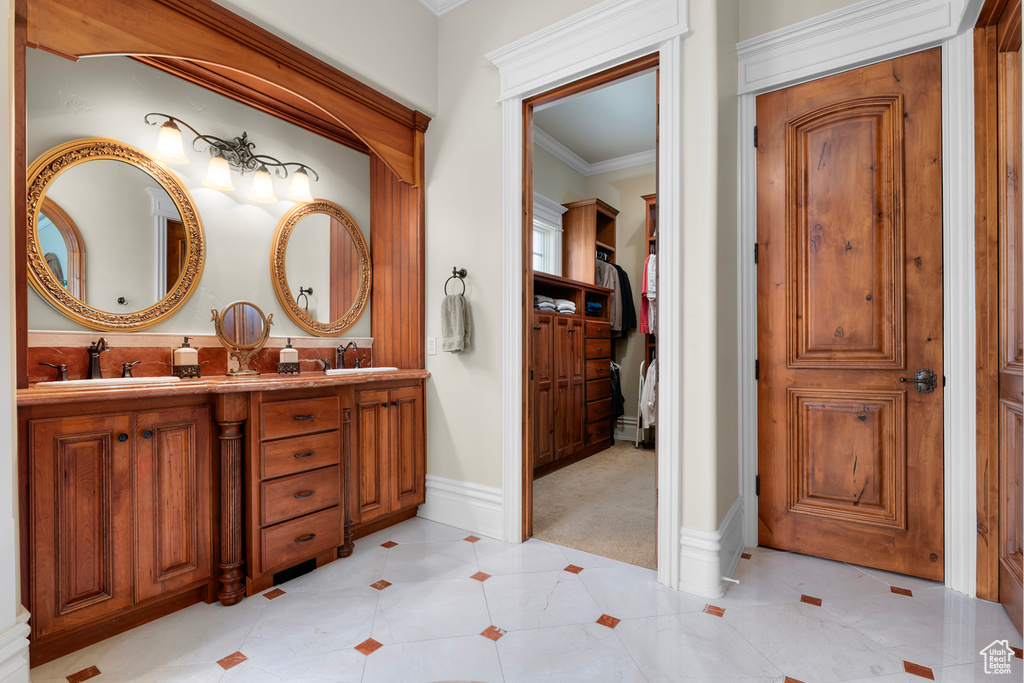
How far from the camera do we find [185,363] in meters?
2.29

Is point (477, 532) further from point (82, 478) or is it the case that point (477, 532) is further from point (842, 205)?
point (842, 205)

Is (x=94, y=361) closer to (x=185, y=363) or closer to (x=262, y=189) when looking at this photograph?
(x=185, y=363)

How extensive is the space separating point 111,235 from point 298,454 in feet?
4.13

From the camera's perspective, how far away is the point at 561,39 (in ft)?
8.14

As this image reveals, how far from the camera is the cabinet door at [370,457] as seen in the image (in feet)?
8.41

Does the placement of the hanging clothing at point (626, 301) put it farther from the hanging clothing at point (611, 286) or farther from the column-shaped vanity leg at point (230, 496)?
the column-shaped vanity leg at point (230, 496)

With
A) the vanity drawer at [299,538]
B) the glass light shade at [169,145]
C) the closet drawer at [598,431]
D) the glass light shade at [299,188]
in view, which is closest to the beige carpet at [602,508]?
the closet drawer at [598,431]

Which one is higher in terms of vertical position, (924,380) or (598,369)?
(924,380)

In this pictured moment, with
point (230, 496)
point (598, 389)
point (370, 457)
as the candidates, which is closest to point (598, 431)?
point (598, 389)

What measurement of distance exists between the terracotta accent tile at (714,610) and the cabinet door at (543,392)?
205cm

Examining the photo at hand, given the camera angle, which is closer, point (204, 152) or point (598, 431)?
point (204, 152)

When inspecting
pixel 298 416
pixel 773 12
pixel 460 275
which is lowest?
pixel 298 416

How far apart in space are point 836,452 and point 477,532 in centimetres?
186

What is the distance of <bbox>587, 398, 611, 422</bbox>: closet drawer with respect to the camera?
4699mm
